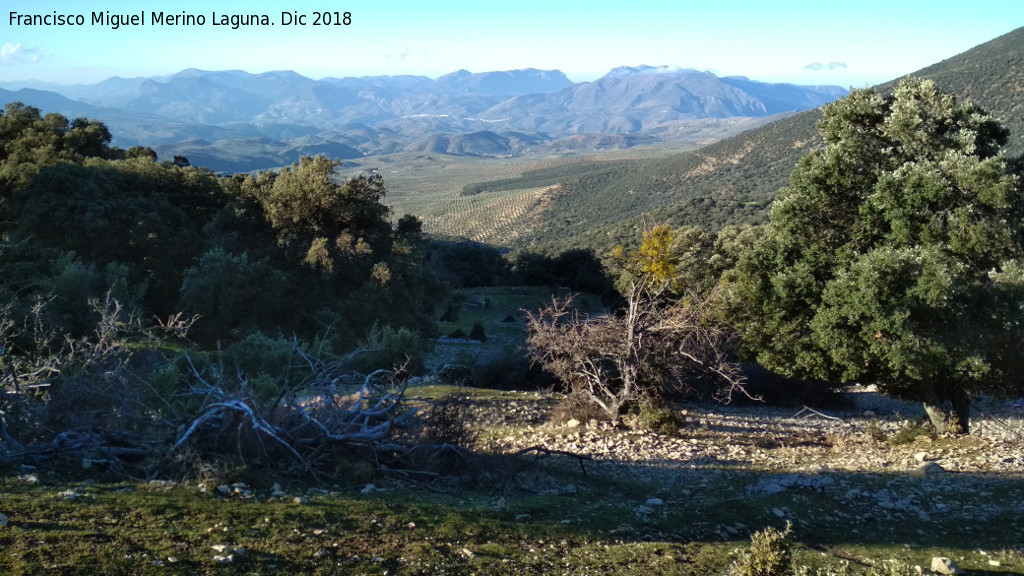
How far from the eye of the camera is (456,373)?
689 inches

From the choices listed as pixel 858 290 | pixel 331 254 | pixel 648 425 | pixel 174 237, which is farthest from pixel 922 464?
pixel 174 237

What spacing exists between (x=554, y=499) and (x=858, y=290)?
18.4ft

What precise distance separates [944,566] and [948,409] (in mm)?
6793

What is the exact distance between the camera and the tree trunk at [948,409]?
10586mm

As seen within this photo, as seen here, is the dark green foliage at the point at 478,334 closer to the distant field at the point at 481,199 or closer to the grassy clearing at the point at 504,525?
the grassy clearing at the point at 504,525

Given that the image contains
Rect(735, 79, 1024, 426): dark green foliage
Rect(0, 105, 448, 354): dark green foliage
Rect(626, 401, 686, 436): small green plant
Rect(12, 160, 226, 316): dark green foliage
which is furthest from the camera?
Rect(12, 160, 226, 316): dark green foliage

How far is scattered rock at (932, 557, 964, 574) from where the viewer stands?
4.99 meters

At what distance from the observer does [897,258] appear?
363 inches

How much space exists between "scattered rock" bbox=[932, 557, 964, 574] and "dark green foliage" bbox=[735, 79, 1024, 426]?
4.51 m

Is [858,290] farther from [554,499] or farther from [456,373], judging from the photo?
[456,373]

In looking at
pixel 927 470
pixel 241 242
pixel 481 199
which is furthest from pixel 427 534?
pixel 481 199

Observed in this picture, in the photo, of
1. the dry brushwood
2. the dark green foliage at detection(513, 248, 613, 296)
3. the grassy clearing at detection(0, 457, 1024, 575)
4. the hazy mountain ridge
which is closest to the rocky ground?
the grassy clearing at detection(0, 457, 1024, 575)

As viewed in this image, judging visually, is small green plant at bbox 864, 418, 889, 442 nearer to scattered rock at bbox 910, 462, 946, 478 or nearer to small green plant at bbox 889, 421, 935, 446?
small green plant at bbox 889, 421, 935, 446

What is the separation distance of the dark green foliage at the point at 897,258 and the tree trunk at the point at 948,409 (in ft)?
0.13
